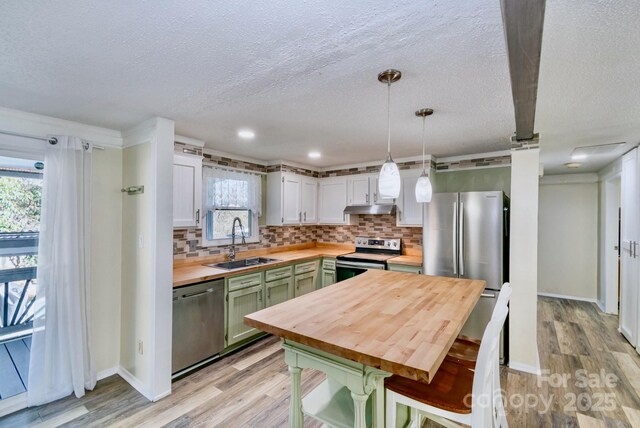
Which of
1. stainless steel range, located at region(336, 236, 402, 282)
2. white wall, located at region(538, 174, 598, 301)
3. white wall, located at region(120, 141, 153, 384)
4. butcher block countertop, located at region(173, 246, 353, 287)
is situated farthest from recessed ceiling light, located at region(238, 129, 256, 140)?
white wall, located at region(538, 174, 598, 301)

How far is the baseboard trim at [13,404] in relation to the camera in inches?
86.8

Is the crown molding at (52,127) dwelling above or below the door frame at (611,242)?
above

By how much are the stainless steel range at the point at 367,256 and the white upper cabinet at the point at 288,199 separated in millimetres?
905

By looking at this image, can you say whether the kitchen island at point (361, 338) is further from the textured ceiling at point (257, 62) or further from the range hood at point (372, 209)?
the range hood at point (372, 209)

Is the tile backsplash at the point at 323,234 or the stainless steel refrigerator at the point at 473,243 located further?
the tile backsplash at the point at 323,234

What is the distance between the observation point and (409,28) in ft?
4.08

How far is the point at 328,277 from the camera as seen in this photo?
428 cm

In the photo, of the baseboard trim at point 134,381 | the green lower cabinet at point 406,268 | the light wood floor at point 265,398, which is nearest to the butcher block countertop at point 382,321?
the light wood floor at point 265,398

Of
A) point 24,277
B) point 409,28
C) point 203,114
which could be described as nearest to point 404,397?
point 409,28

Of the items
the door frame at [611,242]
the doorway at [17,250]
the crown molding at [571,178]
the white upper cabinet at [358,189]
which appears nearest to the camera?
the doorway at [17,250]

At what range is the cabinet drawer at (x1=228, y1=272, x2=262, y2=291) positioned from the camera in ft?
10.2

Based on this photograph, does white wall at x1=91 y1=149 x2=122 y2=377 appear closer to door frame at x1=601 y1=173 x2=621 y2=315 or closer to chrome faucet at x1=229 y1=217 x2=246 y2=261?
chrome faucet at x1=229 y1=217 x2=246 y2=261

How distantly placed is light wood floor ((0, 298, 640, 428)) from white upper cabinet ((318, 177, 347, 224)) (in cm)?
213

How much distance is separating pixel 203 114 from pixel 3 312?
223 centimetres
